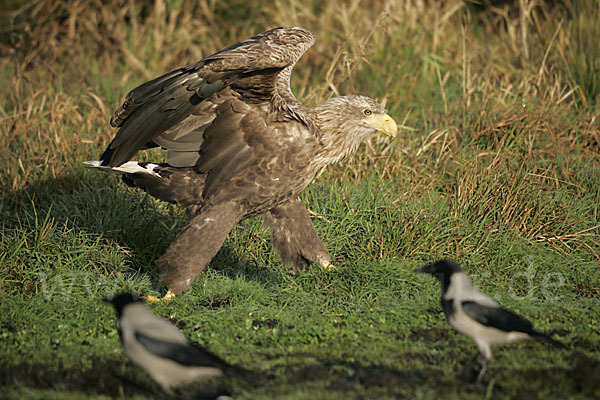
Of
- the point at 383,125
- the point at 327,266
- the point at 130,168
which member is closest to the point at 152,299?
the point at 130,168

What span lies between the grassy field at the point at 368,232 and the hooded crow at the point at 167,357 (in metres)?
0.10

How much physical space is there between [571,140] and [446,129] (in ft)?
4.26

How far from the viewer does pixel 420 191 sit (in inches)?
247

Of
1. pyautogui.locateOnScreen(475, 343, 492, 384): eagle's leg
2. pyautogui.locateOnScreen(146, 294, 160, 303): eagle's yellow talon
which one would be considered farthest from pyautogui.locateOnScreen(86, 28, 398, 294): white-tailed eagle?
pyautogui.locateOnScreen(475, 343, 492, 384): eagle's leg

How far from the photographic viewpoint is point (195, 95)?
4.46 metres

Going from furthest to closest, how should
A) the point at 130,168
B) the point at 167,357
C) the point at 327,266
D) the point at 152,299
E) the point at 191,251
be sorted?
1. the point at 327,266
2. the point at 130,168
3. the point at 152,299
4. the point at 191,251
5. the point at 167,357

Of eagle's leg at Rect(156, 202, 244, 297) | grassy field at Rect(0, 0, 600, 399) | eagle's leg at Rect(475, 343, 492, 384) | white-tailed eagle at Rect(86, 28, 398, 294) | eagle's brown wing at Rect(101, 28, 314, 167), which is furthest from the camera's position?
eagle's leg at Rect(156, 202, 244, 297)

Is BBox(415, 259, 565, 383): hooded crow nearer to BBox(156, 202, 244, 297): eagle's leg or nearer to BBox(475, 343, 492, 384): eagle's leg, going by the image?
BBox(475, 343, 492, 384): eagle's leg

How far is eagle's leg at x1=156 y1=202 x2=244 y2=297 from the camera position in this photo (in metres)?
4.82

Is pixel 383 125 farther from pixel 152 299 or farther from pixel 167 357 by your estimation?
pixel 167 357

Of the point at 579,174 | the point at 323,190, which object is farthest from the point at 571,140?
the point at 323,190

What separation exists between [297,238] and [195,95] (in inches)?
57.8

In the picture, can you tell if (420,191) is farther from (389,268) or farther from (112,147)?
(112,147)

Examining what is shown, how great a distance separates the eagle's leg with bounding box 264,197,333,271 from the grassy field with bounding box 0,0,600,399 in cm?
14
